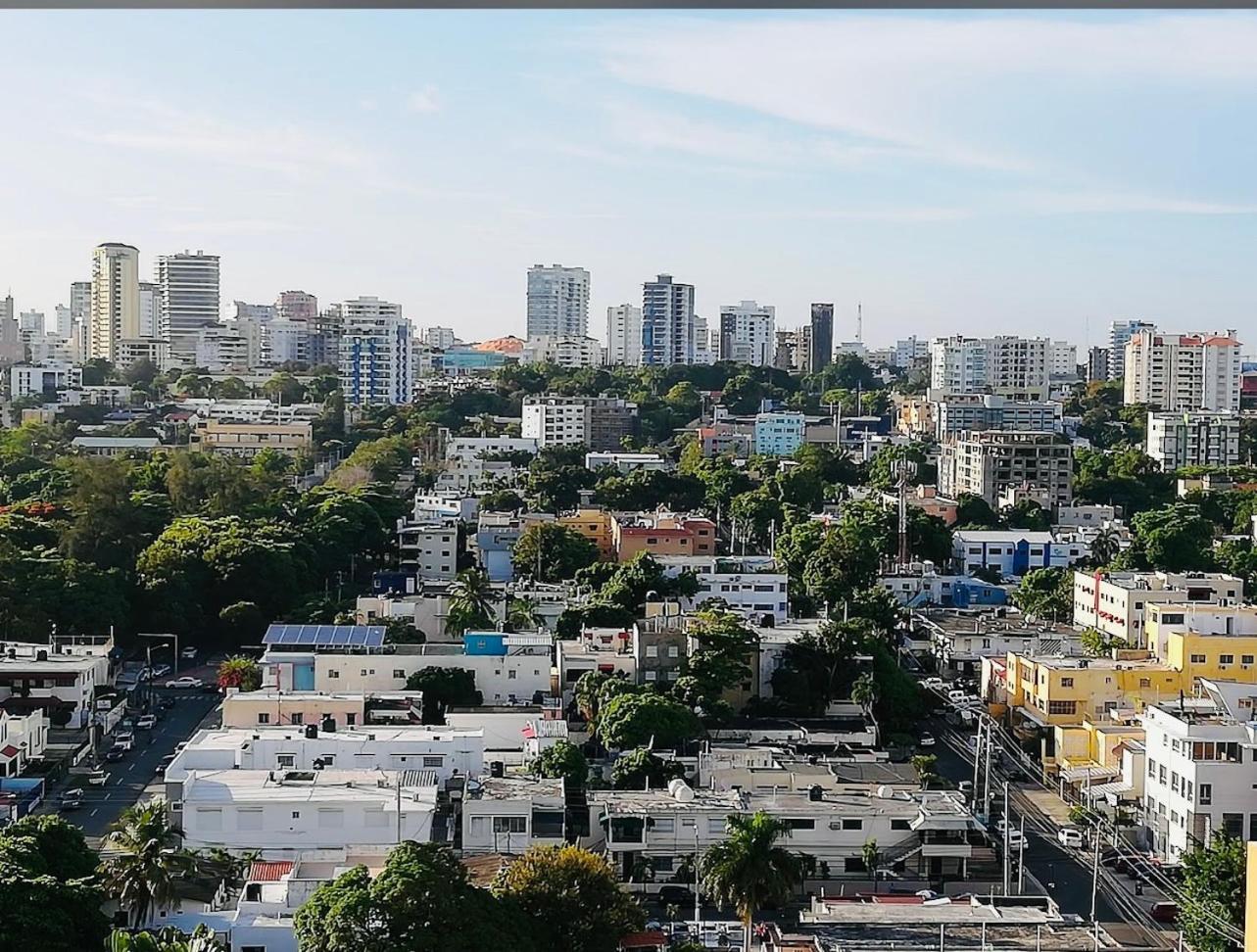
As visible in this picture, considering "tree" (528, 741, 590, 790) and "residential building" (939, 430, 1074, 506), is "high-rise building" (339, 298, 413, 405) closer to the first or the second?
"residential building" (939, 430, 1074, 506)

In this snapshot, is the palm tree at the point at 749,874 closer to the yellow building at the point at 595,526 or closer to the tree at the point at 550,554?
the tree at the point at 550,554

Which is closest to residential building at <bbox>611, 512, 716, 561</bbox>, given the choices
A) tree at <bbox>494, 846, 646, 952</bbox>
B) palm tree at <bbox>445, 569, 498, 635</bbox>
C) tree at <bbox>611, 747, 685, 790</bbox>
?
palm tree at <bbox>445, 569, 498, 635</bbox>

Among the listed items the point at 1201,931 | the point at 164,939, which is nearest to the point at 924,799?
the point at 1201,931

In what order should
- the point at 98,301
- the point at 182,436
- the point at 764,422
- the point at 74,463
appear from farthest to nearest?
the point at 98,301 → the point at 764,422 → the point at 182,436 → the point at 74,463

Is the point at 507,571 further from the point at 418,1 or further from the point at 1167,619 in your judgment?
the point at 418,1

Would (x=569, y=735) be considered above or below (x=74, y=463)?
below
